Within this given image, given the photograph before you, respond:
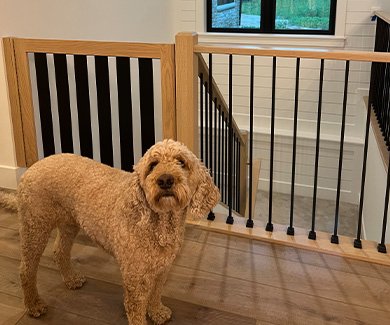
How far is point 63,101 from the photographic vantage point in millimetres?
2764

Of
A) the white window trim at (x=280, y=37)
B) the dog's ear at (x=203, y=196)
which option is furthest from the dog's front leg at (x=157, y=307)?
the white window trim at (x=280, y=37)

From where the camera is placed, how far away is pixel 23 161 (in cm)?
299

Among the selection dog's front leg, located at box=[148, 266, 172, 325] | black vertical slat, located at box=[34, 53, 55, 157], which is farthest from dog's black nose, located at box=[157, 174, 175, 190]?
black vertical slat, located at box=[34, 53, 55, 157]

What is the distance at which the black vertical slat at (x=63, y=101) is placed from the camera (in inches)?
106

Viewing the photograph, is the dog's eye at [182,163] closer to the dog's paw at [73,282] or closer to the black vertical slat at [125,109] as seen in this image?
the dog's paw at [73,282]

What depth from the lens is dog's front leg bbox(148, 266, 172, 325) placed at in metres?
1.83

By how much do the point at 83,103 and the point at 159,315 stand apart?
4.62 feet

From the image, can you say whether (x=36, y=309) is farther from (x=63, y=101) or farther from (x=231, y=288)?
(x=63, y=101)

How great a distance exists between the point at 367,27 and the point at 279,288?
362 centimetres

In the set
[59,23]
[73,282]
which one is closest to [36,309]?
[73,282]

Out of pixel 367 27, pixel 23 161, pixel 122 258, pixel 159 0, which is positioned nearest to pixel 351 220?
pixel 367 27

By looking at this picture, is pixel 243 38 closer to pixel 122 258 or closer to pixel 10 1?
pixel 10 1

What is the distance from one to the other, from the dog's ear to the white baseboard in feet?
6.08

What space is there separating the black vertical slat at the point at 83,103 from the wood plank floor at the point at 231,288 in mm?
635
